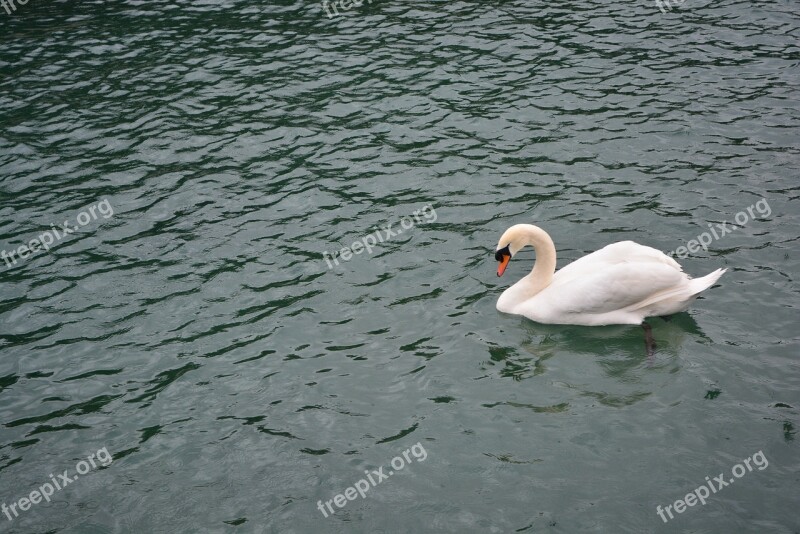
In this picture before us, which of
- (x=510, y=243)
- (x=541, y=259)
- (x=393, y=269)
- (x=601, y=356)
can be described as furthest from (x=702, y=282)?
(x=393, y=269)

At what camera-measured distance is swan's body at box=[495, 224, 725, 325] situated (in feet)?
36.7

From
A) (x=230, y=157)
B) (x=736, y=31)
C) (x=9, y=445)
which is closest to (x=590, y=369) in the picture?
(x=9, y=445)

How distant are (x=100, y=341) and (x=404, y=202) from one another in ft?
19.2

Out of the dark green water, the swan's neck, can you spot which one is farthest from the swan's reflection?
the swan's neck

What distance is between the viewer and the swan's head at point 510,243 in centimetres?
1162

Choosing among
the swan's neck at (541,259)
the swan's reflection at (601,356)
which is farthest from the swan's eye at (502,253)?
the swan's reflection at (601,356)

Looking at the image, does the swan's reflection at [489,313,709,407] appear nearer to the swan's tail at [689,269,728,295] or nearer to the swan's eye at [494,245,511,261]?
the swan's tail at [689,269,728,295]

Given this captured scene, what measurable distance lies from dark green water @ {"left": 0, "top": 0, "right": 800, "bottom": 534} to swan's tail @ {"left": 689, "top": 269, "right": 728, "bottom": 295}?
0.64 meters

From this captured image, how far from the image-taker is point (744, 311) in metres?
11.5

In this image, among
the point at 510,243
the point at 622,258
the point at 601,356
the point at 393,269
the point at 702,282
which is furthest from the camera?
the point at 393,269

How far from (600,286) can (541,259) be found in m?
1.01

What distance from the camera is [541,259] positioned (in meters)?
11.8

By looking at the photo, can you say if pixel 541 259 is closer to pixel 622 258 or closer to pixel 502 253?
pixel 502 253

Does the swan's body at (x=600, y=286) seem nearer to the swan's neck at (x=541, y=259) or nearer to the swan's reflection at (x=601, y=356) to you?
the swan's neck at (x=541, y=259)
